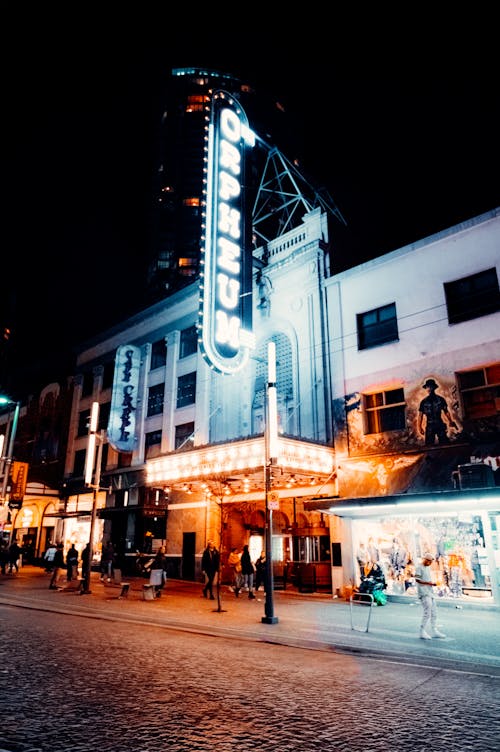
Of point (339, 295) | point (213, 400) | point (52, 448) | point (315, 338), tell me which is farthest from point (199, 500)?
point (52, 448)

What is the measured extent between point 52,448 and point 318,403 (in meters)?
24.2

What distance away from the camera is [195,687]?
6.31 meters

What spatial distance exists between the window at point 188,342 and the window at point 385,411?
12.5 meters

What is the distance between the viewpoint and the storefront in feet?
47.8

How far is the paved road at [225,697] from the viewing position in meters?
4.64

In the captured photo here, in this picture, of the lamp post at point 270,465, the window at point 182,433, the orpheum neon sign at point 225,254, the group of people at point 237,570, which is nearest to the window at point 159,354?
the window at point 182,433

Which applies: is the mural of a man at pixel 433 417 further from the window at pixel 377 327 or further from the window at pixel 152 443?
the window at pixel 152 443

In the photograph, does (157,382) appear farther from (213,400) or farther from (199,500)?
(199,500)

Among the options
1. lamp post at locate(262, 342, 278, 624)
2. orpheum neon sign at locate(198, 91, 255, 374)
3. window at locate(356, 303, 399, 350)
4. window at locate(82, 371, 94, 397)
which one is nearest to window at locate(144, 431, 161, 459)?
window at locate(82, 371, 94, 397)

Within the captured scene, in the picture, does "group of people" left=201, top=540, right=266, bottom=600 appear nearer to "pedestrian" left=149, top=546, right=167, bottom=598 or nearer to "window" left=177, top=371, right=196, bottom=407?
"pedestrian" left=149, top=546, right=167, bottom=598

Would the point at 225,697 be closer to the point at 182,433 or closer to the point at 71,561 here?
the point at 71,561

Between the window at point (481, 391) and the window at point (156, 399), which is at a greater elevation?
the window at point (156, 399)

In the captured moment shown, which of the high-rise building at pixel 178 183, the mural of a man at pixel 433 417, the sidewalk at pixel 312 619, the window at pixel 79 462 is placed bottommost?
the sidewalk at pixel 312 619

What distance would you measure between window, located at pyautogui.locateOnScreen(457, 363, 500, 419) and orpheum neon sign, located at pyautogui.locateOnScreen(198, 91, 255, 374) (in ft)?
27.3
